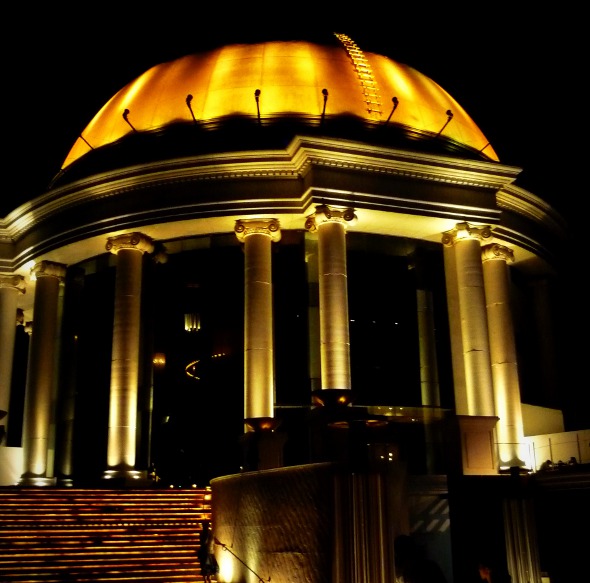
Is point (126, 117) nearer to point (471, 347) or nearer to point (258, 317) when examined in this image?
point (258, 317)

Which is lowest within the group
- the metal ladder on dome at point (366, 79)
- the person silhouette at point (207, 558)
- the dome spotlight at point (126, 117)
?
the person silhouette at point (207, 558)

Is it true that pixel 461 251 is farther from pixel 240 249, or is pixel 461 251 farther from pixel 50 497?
pixel 50 497

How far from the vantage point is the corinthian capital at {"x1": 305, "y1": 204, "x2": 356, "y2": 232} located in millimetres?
31000

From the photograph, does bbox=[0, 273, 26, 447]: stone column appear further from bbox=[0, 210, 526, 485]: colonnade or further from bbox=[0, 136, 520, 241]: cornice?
bbox=[0, 136, 520, 241]: cornice

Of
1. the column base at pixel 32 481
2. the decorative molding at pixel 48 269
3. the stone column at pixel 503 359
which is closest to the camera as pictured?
the stone column at pixel 503 359

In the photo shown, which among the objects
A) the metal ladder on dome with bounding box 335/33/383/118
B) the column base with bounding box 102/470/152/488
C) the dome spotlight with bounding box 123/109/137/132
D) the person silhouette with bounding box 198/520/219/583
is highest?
A: the metal ladder on dome with bounding box 335/33/383/118

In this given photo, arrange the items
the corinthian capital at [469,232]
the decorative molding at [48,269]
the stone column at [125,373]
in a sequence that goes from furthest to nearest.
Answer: the decorative molding at [48,269] → the corinthian capital at [469,232] → the stone column at [125,373]

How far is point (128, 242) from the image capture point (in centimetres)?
3344

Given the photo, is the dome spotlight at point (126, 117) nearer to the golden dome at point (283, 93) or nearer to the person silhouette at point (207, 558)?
the golden dome at point (283, 93)

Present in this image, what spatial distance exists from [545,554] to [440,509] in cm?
307

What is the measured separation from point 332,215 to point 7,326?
51.1 feet

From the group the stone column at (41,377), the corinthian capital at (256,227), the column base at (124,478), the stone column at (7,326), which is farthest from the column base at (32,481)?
the corinthian capital at (256,227)

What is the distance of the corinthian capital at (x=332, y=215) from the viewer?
31.0 metres

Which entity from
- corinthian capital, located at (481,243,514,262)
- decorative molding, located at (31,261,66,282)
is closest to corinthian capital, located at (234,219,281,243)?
corinthian capital, located at (481,243,514,262)
